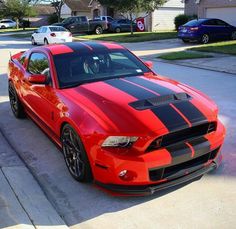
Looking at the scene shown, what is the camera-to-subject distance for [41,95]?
18.5 ft

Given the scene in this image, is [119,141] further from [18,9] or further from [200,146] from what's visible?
[18,9]

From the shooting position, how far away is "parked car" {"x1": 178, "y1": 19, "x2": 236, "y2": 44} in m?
22.7

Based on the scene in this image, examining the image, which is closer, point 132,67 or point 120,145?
point 120,145

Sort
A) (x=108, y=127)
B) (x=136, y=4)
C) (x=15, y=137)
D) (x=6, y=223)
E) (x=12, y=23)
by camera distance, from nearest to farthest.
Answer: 1. (x=6, y=223)
2. (x=108, y=127)
3. (x=15, y=137)
4. (x=136, y=4)
5. (x=12, y=23)

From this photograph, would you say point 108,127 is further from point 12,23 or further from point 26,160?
point 12,23

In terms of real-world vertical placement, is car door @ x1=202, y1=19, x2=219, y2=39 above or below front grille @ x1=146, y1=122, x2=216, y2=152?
above

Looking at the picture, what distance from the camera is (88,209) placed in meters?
4.08

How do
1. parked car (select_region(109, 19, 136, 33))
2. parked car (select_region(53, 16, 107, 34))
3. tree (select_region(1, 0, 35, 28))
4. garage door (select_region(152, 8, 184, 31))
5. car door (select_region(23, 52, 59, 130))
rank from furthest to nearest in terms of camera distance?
tree (select_region(1, 0, 35, 28)), garage door (select_region(152, 8, 184, 31)), parked car (select_region(109, 19, 136, 33)), parked car (select_region(53, 16, 107, 34)), car door (select_region(23, 52, 59, 130))

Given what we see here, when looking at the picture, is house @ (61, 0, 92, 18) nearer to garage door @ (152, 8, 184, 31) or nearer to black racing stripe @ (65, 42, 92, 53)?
garage door @ (152, 8, 184, 31)

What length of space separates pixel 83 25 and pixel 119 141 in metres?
33.8

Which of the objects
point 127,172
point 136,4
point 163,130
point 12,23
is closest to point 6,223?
point 127,172

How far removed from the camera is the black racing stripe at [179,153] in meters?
3.94

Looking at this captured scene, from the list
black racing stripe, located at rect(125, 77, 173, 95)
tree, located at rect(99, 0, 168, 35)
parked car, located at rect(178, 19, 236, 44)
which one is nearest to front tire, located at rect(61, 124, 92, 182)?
black racing stripe, located at rect(125, 77, 173, 95)

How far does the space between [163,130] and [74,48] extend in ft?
7.85
